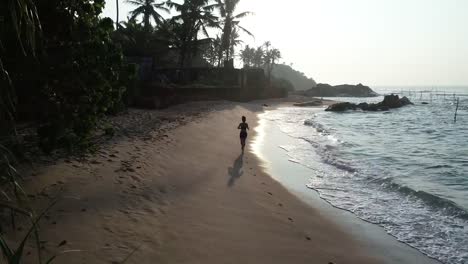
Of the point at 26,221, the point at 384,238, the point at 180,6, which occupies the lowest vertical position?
the point at 384,238

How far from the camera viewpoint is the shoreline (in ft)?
21.8

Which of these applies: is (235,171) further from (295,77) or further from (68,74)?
(295,77)

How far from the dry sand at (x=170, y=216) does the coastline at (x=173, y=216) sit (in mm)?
16

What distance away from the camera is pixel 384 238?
737cm

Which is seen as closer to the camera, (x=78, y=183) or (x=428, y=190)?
(x=78, y=183)

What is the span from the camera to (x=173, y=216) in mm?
6602

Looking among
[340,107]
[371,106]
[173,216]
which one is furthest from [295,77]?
[173,216]

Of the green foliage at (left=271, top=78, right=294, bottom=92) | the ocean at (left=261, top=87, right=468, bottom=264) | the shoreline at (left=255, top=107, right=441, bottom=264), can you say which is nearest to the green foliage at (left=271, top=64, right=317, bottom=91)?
the green foliage at (left=271, top=78, right=294, bottom=92)

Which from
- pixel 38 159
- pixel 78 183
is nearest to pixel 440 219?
pixel 78 183

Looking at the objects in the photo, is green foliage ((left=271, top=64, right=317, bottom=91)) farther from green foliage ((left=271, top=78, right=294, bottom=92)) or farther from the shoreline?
the shoreline

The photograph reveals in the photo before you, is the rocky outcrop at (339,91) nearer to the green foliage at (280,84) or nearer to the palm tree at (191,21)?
the green foliage at (280,84)

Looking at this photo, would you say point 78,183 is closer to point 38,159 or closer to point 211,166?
point 38,159

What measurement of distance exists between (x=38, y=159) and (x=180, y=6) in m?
36.1

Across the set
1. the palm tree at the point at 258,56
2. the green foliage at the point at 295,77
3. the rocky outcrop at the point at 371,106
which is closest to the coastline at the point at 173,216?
the rocky outcrop at the point at 371,106
